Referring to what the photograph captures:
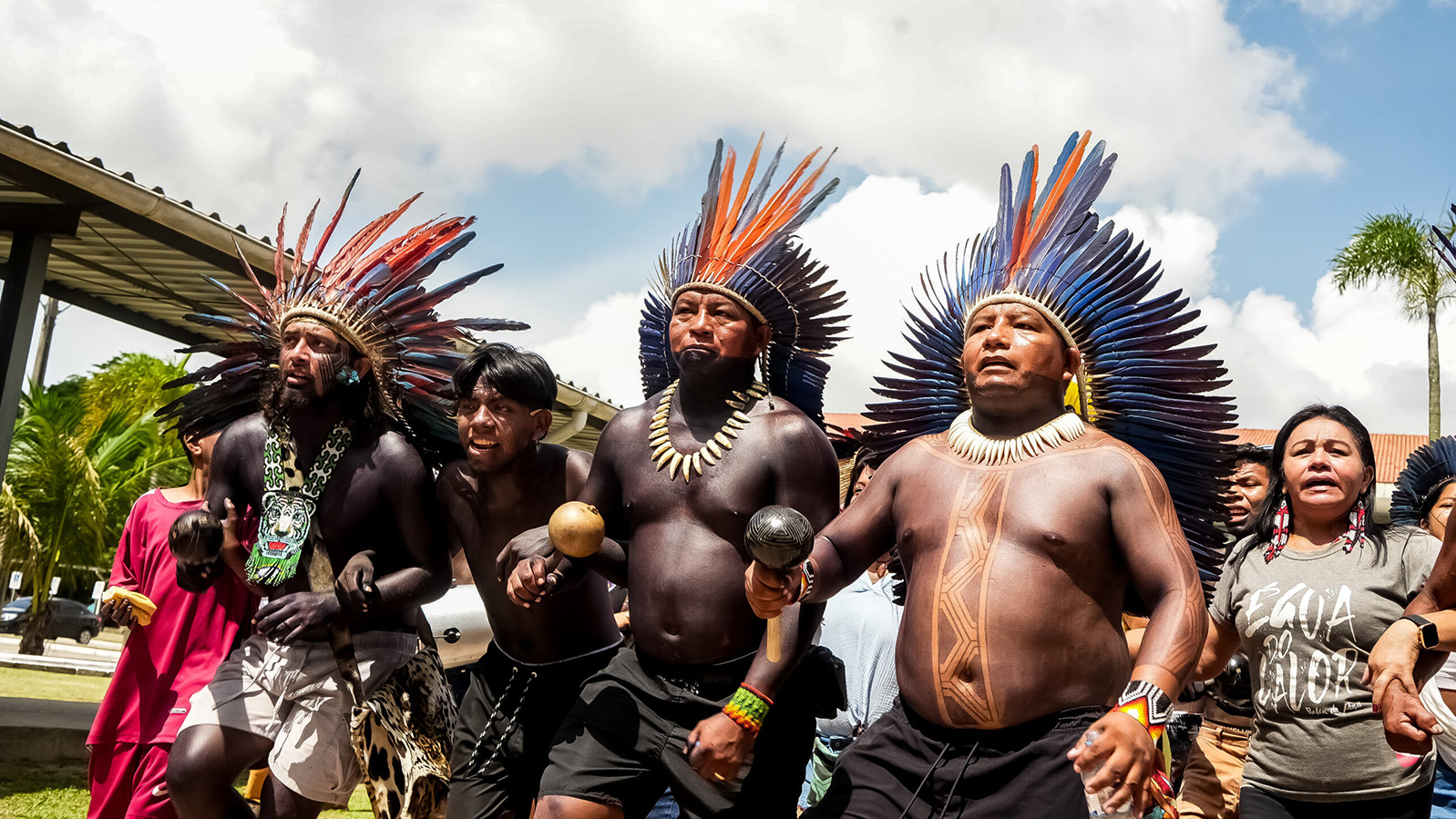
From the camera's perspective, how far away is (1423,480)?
19.0 feet

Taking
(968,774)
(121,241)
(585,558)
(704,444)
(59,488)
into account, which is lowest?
(968,774)

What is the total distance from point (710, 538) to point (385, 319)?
63.8 inches

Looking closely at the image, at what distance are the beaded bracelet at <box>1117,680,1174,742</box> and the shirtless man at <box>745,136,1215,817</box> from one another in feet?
0.11

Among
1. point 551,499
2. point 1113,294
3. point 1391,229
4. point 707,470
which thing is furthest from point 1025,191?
point 1391,229

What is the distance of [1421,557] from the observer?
12.3ft

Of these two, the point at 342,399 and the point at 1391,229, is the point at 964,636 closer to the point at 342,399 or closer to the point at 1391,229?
the point at 342,399

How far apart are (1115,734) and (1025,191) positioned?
1568 millimetres

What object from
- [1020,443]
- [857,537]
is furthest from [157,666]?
[1020,443]

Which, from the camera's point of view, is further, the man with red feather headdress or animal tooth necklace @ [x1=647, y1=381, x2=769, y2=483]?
the man with red feather headdress

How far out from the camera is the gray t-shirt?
11.8ft

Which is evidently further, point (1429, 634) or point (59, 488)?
point (59, 488)

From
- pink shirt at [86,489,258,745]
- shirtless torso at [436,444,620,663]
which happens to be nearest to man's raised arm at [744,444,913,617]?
shirtless torso at [436,444,620,663]

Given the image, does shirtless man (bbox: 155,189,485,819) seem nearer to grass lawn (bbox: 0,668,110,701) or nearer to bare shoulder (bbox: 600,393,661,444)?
bare shoulder (bbox: 600,393,661,444)

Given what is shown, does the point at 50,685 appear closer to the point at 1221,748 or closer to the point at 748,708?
the point at 1221,748
